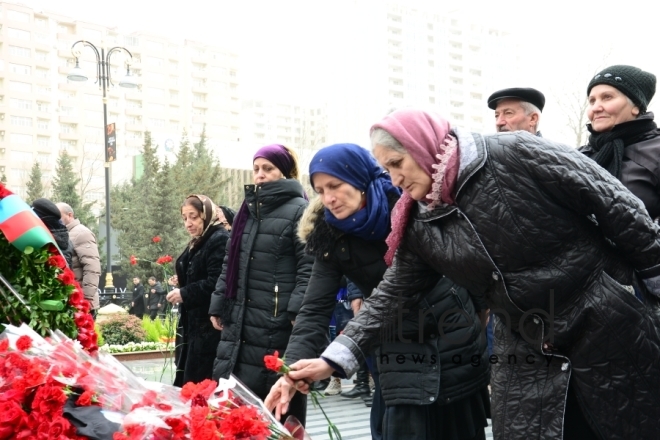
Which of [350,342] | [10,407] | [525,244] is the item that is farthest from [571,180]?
[10,407]

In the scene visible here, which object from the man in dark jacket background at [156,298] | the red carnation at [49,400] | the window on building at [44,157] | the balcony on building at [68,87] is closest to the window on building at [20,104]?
the window on building at [44,157]

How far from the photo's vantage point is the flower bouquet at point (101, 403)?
6.29 ft

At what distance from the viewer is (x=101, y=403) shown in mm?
2293

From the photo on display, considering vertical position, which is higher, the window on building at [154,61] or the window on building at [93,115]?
the window on building at [154,61]

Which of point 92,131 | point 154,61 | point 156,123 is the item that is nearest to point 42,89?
point 92,131

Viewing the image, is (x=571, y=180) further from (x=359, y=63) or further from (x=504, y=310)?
(x=359, y=63)

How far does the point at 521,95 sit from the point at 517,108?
3.1 inches

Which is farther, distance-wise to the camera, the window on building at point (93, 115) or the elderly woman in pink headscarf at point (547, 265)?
the window on building at point (93, 115)

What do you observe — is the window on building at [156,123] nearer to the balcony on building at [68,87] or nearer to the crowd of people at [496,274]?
the balcony on building at [68,87]

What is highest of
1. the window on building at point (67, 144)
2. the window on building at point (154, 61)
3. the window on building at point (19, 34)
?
the window on building at point (19, 34)

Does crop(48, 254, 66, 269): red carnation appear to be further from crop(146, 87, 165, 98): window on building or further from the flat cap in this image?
crop(146, 87, 165, 98): window on building

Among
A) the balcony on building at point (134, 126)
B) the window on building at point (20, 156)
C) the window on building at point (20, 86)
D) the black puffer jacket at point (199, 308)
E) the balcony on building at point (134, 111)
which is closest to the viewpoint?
the black puffer jacket at point (199, 308)

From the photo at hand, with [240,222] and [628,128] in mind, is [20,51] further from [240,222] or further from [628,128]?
[628,128]

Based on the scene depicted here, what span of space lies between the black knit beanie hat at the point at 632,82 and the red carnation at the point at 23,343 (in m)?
2.56
